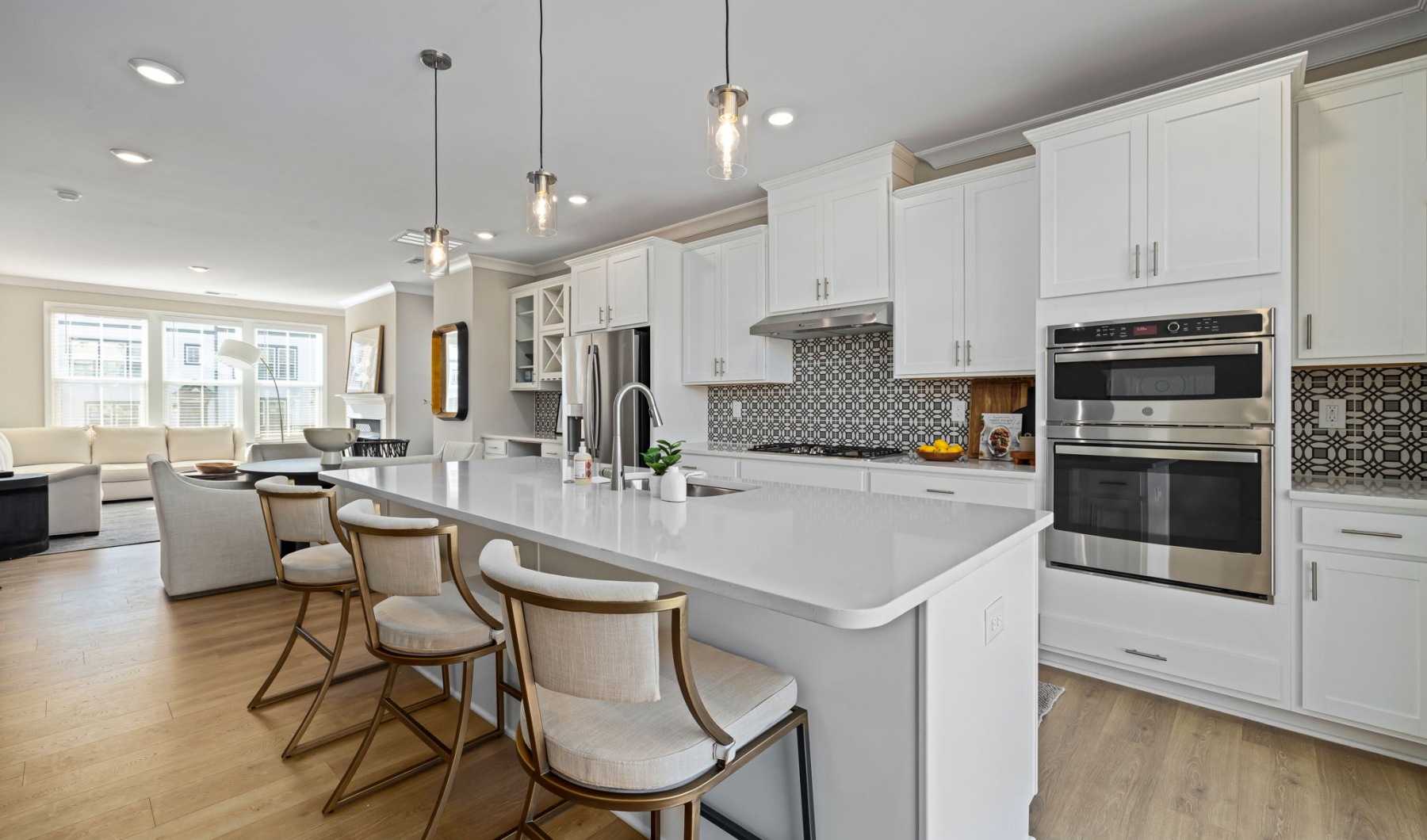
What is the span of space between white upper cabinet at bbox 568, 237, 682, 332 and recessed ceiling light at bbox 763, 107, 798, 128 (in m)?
1.57

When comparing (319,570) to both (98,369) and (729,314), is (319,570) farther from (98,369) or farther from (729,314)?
(98,369)

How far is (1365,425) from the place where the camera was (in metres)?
2.48

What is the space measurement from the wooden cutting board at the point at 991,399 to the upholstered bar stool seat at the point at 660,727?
2.51 metres

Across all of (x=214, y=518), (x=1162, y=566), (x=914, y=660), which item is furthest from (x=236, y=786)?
(x=1162, y=566)

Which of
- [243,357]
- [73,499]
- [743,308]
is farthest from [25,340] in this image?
[743,308]

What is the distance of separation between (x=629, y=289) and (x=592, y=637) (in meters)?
3.99

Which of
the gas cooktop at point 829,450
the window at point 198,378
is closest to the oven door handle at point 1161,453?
the gas cooktop at point 829,450

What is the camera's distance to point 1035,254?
296 cm

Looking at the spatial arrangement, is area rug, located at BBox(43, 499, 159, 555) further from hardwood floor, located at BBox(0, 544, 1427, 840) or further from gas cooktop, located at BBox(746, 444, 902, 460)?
gas cooktop, located at BBox(746, 444, 902, 460)

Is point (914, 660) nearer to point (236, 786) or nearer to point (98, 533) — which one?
point (236, 786)

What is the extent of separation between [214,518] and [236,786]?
251 cm

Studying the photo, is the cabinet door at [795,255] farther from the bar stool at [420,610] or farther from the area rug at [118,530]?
the area rug at [118,530]

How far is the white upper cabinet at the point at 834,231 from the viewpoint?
3498mm

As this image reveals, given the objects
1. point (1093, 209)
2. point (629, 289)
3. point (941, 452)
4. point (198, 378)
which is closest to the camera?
point (1093, 209)
